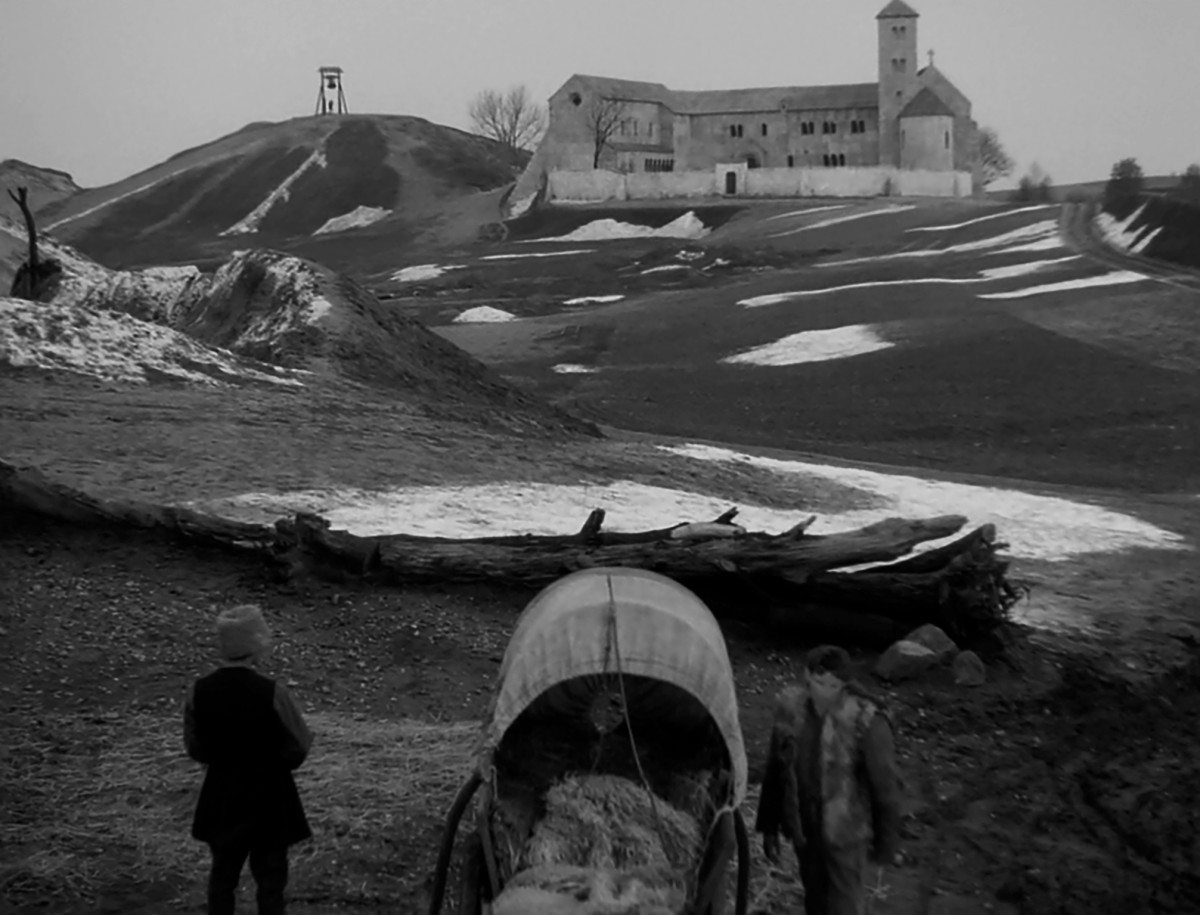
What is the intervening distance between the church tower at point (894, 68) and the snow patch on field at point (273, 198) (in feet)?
172

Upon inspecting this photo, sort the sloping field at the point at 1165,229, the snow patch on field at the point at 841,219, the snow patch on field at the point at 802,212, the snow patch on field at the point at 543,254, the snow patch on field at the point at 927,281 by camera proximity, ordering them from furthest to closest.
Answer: the snow patch on field at the point at 802,212
the snow patch on field at the point at 543,254
the snow patch on field at the point at 841,219
the sloping field at the point at 1165,229
the snow patch on field at the point at 927,281

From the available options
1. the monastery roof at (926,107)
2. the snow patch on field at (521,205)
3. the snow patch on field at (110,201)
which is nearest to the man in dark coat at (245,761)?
the snow patch on field at (521,205)

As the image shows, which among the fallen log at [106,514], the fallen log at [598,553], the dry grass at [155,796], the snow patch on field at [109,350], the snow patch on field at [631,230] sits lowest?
the dry grass at [155,796]

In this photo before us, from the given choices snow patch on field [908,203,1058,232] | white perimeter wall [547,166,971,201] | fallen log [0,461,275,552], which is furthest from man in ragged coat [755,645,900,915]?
white perimeter wall [547,166,971,201]

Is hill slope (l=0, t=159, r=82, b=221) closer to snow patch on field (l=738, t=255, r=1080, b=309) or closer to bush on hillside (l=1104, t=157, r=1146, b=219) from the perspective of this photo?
snow patch on field (l=738, t=255, r=1080, b=309)

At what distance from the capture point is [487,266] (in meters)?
88.2

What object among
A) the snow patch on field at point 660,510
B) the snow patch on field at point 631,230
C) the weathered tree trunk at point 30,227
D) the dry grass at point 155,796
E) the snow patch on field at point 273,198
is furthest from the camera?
the snow patch on field at point 273,198

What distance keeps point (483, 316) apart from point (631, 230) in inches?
1662

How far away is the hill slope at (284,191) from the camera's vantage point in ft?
389

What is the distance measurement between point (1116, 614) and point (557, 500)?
8.91 m

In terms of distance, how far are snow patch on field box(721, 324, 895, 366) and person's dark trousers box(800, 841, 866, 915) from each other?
37943 millimetres

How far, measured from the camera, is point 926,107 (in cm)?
11781

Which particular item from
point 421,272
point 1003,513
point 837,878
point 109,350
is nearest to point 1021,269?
point 1003,513

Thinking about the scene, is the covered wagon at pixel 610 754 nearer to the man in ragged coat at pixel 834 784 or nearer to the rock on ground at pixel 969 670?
the man in ragged coat at pixel 834 784
